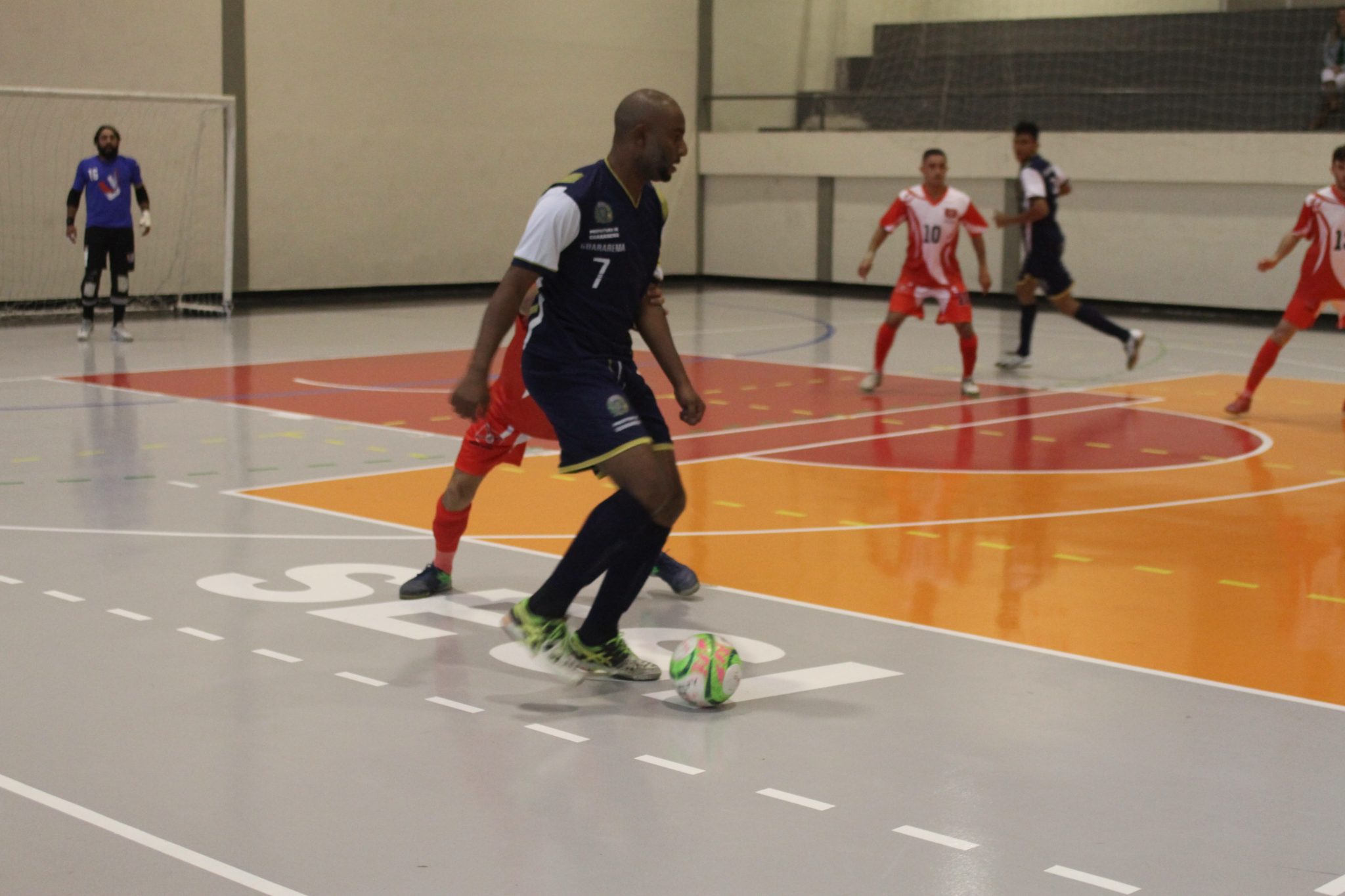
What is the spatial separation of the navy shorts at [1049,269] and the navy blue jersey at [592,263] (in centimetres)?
1046

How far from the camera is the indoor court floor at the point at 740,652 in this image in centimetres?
416

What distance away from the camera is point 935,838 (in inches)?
168

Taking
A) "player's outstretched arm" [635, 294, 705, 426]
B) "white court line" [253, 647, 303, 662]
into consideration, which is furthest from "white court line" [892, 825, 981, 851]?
"white court line" [253, 647, 303, 662]

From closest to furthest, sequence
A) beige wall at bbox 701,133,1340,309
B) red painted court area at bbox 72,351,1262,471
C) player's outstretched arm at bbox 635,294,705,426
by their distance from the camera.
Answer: player's outstretched arm at bbox 635,294,705,426, red painted court area at bbox 72,351,1262,471, beige wall at bbox 701,133,1340,309

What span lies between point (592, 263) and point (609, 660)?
1.33 meters

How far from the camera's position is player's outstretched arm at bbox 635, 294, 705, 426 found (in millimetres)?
5773

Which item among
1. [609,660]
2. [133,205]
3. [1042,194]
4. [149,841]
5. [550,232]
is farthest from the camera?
[133,205]

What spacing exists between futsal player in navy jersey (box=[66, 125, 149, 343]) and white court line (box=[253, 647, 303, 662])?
11902mm

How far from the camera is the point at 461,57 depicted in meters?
23.8

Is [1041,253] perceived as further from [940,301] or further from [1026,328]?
[940,301]

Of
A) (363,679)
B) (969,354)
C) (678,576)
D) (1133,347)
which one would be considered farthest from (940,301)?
(363,679)

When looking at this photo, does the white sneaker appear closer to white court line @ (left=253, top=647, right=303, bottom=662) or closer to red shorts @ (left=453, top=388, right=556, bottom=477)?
red shorts @ (left=453, top=388, right=556, bottom=477)

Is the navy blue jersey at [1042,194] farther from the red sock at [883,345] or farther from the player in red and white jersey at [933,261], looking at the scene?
the red sock at [883,345]

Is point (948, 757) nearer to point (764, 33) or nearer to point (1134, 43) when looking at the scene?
point (1134, 43)
